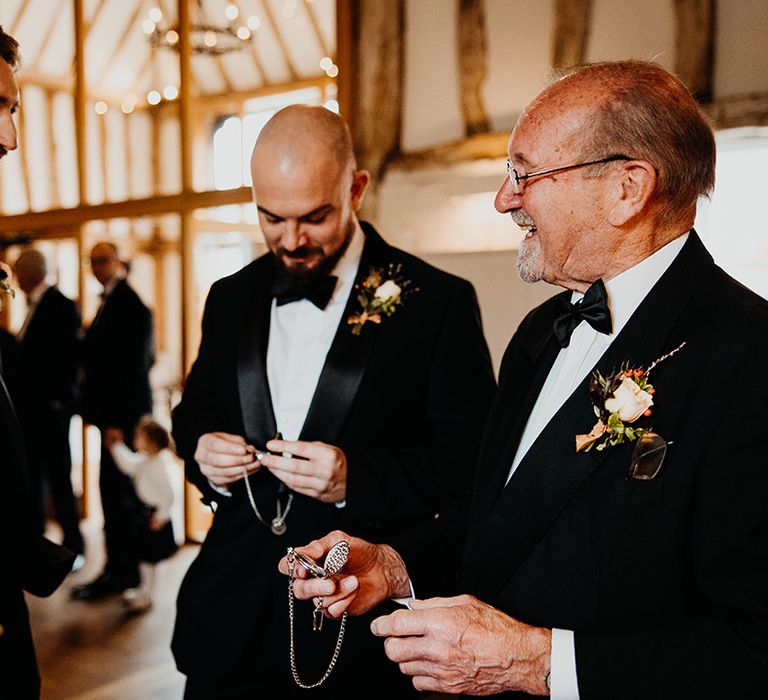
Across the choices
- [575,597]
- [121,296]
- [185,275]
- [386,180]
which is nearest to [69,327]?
[121,296]

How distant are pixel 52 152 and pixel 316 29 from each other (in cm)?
343

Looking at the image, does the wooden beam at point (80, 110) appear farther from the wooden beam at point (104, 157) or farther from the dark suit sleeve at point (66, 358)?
the dark suit sleeve at point (66, 358)

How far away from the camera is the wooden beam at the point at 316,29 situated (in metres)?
5.21

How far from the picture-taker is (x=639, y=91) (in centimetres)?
139

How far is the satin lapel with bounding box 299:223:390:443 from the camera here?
2.04 meters

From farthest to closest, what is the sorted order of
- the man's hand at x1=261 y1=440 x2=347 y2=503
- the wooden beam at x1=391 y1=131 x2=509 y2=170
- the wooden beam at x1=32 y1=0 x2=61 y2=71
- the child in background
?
the wooden beam at x1=32 y1=0 x2=61 y2=71 < the child in background < the wooden beam at x1=391 y1=131 x2=509 y2=170 < the man's hand at x1=261 y1=440 x2=347 y2=503

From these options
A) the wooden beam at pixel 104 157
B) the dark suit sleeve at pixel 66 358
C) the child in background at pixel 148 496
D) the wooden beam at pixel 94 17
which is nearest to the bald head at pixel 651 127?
the child in background at pixel 148 496

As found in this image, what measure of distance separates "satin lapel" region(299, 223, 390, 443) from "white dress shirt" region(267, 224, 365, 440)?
0.30 feet

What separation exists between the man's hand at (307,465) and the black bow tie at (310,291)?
47 centimetres

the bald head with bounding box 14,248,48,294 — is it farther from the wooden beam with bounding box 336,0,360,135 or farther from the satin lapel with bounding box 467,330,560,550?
the satin lapel with bounding box 467,330,560,550

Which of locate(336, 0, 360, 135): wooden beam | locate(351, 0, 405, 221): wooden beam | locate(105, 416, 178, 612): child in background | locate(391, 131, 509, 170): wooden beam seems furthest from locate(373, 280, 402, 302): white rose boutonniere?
locate(105, 416, 178, 612): child in background

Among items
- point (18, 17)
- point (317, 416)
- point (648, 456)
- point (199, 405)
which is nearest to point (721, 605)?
point (648, 456)

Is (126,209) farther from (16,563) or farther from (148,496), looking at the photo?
(16,563)

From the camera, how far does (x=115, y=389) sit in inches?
199
